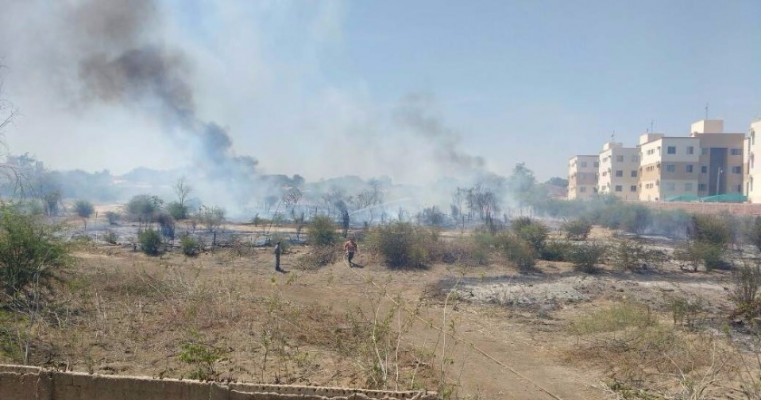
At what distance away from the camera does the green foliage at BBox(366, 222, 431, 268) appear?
21.2 meters

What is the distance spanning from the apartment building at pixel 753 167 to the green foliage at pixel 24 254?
167ft

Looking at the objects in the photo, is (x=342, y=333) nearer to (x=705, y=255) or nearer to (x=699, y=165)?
(x=705, y=255)

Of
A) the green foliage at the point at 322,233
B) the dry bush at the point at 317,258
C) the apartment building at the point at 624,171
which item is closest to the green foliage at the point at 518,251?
the dry bush at the point at 317,258

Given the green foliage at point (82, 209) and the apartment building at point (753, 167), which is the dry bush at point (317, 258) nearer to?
the green foliage at point (82, 209)

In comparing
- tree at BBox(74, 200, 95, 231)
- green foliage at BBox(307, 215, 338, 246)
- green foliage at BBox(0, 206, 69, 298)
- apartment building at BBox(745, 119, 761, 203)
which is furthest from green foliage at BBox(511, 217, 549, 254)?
apartment building at BBox(745, 119, 761, 203)

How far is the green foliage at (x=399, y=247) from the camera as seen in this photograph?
21.2 metres

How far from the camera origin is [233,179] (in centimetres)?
5934

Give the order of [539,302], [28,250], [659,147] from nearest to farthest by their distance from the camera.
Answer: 1. [28,250]
2. [539,302]
3. [659,147]

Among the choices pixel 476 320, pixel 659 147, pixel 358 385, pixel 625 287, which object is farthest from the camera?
pixel 659 147

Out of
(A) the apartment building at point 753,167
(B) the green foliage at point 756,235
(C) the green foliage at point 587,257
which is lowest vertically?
(C) the green foliage at point 587,257

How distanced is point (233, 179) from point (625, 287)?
47524mm

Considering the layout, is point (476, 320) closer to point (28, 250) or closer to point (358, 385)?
point (358, 385)

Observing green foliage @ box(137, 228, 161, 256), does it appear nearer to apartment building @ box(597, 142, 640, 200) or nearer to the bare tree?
the bare tree

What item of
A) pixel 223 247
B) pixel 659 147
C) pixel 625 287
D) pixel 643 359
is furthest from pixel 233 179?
pixel 643 359
